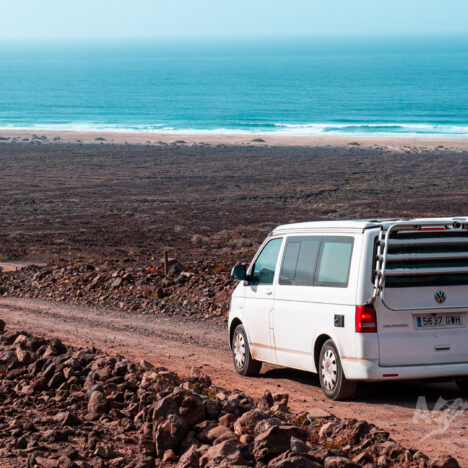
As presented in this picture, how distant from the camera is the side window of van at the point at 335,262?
29.0 feet

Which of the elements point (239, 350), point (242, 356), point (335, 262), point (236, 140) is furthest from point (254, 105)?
point (335, 262)

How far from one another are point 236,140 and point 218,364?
69.4 metres

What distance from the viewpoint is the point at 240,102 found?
5468 inches

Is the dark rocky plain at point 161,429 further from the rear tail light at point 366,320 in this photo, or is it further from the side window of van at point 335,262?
the side window of van at point 335,262

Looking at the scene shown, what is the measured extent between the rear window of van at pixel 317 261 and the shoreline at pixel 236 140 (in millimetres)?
61485

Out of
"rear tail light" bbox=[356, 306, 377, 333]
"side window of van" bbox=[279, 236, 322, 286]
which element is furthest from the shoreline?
"rear tail light" bbox=[356, 306, 377, 333]

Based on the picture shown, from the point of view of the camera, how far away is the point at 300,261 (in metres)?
9.75

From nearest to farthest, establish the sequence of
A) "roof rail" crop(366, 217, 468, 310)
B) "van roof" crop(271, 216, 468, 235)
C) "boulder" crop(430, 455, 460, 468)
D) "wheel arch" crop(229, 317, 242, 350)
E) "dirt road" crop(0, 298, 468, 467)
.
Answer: "boulder" crop(430, 455, 460, 468) < "dirt road" crop(0, 298, 468, 467) < "roof rail" crop(366, 217, 468, 310) < "van roof" crop(271, 216, 468, 235) < "wheel arch" crop(229, 317, 242, 350)

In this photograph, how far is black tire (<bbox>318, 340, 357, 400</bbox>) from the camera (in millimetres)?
8812

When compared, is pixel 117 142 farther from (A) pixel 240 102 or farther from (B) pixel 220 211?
(A) pixel 240 102

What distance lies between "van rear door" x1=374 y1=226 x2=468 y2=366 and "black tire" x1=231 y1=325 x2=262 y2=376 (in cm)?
259

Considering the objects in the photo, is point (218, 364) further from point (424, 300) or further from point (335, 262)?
point (424, 300)

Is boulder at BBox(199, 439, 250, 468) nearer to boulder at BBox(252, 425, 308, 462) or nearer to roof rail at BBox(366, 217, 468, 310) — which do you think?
boulder at BBox(252, 425, 308, 462)

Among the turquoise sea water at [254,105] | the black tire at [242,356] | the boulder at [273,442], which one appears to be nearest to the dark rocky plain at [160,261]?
the boulder at [273,442]
